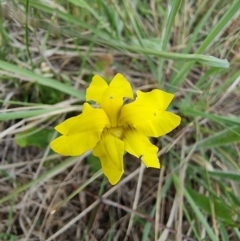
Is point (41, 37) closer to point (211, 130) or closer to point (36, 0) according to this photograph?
point (36, 0)

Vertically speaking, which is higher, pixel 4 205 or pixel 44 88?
pixel 44 88

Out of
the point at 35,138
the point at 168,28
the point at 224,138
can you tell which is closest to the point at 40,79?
the point at 35,138

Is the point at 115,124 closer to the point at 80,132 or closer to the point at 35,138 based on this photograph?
the point at 80,132

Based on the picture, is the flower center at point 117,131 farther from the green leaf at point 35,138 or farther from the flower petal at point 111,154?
the green leaf at point 35,138

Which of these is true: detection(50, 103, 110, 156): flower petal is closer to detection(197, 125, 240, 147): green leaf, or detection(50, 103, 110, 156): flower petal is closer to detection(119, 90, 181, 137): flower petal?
detection(119, 90, 181, 137): flower petal

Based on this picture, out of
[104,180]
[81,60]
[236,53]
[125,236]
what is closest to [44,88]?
[81,60]

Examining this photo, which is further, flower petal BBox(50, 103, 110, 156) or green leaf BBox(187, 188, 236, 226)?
green leaf BBox(187, 188, 236, 226)

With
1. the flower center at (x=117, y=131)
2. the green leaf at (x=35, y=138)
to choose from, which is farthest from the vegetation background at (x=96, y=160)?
the flower center at (x=117, y=131)

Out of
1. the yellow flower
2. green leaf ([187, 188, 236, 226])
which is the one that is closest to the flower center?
the yellow flower
